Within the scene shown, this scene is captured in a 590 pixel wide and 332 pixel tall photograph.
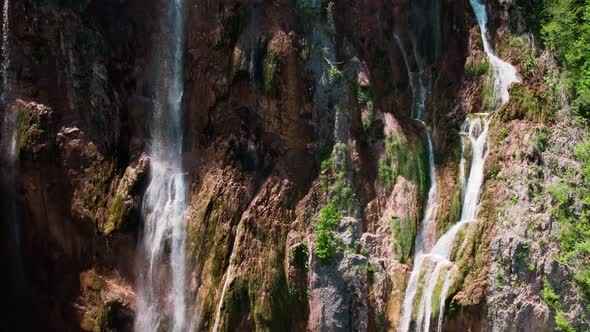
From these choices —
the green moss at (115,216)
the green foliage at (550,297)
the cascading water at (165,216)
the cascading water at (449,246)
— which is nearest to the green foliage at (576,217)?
the green foliage at (550,297)

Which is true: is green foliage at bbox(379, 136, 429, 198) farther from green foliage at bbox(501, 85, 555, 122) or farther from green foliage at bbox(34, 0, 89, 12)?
green foliage at bbox(34, 0, 89, 12)

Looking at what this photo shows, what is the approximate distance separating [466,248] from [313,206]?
12.9 ft

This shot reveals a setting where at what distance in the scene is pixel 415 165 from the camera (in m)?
14.9

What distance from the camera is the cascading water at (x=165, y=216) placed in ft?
46.3

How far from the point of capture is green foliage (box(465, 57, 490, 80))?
51.2ft

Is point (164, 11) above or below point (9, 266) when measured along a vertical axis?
above

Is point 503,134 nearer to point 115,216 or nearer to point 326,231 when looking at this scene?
point 326,231

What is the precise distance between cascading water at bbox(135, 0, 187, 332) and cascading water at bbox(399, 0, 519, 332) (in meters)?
5.85

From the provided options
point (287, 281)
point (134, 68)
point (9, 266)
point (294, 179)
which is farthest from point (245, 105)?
point (9, 266)

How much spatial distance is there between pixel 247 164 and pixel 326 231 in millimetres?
2736

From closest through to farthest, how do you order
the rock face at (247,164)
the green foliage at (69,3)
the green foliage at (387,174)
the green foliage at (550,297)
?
the green foliage at (550,297) → the rock face at (247,164) → the green foliage at (69,3) → the green foliage at (387,174)

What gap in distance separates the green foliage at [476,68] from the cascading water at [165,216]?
819 cm

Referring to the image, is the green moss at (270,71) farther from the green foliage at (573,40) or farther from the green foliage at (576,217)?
the green foliage at (573,40)

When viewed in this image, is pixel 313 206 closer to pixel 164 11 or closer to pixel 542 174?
pixel 542 174
